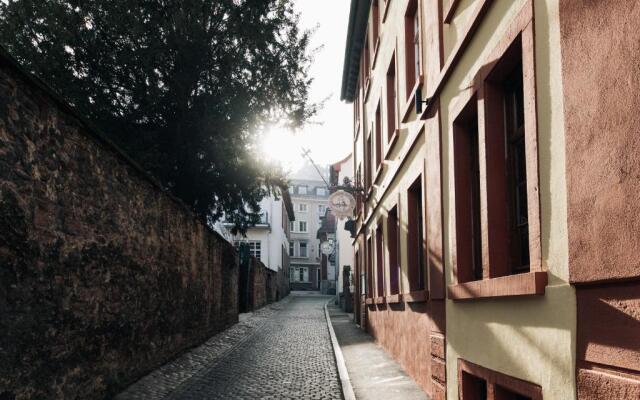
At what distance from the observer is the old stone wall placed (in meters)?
5.04

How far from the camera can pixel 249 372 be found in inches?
391

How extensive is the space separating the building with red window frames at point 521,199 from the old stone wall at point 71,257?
3.85m

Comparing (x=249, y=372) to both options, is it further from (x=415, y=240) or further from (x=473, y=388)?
(x=473, y=388)

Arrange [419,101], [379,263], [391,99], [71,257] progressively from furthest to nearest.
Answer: [379,263]
[391,99]
[419,101]
[71,257]

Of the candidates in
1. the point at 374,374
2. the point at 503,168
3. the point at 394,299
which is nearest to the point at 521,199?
the point at 503,168

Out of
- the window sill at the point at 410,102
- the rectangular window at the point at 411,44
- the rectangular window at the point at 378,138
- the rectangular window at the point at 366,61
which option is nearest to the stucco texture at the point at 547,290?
the window sill at the point at 410,102

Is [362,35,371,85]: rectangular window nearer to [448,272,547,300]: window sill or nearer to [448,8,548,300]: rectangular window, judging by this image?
[448,272,547,300]: window sill

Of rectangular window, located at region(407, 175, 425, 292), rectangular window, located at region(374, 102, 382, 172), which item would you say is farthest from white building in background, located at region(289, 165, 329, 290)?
rectangular window, located at region(407, 175, 425, 292)

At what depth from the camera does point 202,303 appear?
13.7 metres

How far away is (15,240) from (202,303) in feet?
29.1

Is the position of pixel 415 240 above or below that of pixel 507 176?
below

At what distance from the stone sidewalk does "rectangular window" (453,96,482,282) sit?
205 cm

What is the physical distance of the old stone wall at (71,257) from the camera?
5039 mm

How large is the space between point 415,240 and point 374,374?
211 cm
